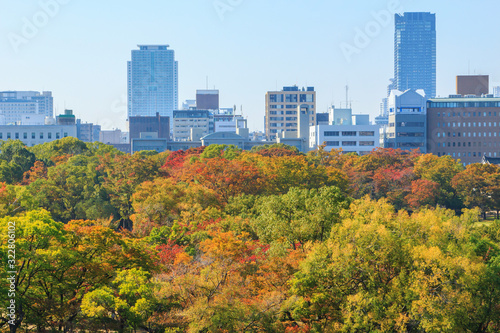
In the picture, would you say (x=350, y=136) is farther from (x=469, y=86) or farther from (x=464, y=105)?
(x=469, y=86)

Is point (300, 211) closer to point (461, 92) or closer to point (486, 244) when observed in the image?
point (486, 244)

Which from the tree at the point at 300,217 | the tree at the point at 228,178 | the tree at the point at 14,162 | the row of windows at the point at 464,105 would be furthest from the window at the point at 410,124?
the tree at the point at 300,217

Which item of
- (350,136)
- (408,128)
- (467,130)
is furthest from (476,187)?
(467,130)

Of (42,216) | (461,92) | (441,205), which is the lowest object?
(441,205)

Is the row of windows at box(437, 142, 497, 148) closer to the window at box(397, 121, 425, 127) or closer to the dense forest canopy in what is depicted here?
the window at box(397, 121, 425, 127)

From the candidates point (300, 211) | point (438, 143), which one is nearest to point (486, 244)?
point (300, 211)

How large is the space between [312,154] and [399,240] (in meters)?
62.0

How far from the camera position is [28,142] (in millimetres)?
150250

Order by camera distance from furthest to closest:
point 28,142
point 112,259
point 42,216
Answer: point 28,142
point 112,259
point 42,216

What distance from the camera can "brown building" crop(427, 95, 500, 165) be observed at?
161 m

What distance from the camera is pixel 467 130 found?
6373 inches

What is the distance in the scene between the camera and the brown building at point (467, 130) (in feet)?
529

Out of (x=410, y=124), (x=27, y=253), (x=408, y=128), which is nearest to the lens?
(x=27, y=253)

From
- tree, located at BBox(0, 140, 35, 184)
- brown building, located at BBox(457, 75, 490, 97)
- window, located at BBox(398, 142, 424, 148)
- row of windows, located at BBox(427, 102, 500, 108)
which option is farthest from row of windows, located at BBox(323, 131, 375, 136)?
tree, located at BBox(0, 140, 35, 184)
